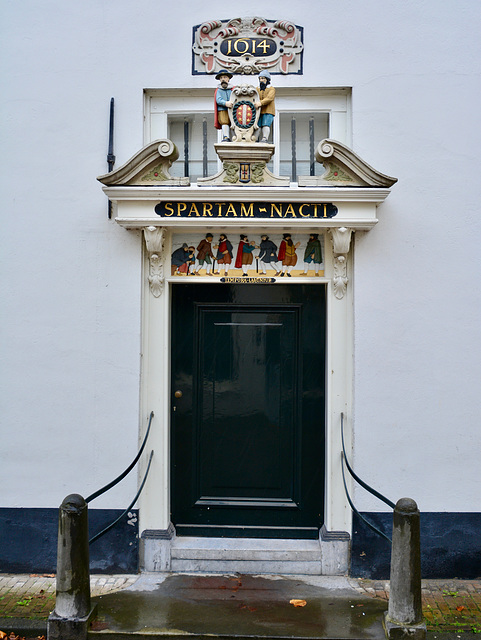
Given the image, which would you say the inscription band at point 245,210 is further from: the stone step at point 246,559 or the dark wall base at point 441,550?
the stone step at point 246,559

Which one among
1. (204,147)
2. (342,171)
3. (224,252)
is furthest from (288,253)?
(204,147)

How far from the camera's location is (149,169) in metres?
4.73

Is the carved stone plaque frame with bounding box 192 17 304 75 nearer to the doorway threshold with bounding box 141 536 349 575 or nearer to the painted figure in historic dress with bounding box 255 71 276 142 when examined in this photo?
the painted figure in historic dress with bounding box 255 71 276 142

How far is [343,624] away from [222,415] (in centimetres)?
201

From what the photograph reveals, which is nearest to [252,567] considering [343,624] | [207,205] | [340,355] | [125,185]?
[343,624]

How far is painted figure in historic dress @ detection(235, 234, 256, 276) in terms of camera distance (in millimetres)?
5016

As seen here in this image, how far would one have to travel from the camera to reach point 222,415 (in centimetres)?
518

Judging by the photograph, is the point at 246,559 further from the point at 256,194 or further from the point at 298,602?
the point at 256,194

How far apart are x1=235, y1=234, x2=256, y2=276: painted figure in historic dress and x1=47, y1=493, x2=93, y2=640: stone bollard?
2.44m

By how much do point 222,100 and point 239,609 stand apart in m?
4.18

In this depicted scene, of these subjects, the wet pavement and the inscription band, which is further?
the inscription band

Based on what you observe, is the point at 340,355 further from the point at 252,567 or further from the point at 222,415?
the point at 252,567

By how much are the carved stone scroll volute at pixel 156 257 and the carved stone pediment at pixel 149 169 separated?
418 mm

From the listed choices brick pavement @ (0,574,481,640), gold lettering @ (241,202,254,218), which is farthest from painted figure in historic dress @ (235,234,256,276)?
brick pavement @ (0,574,481,640)
